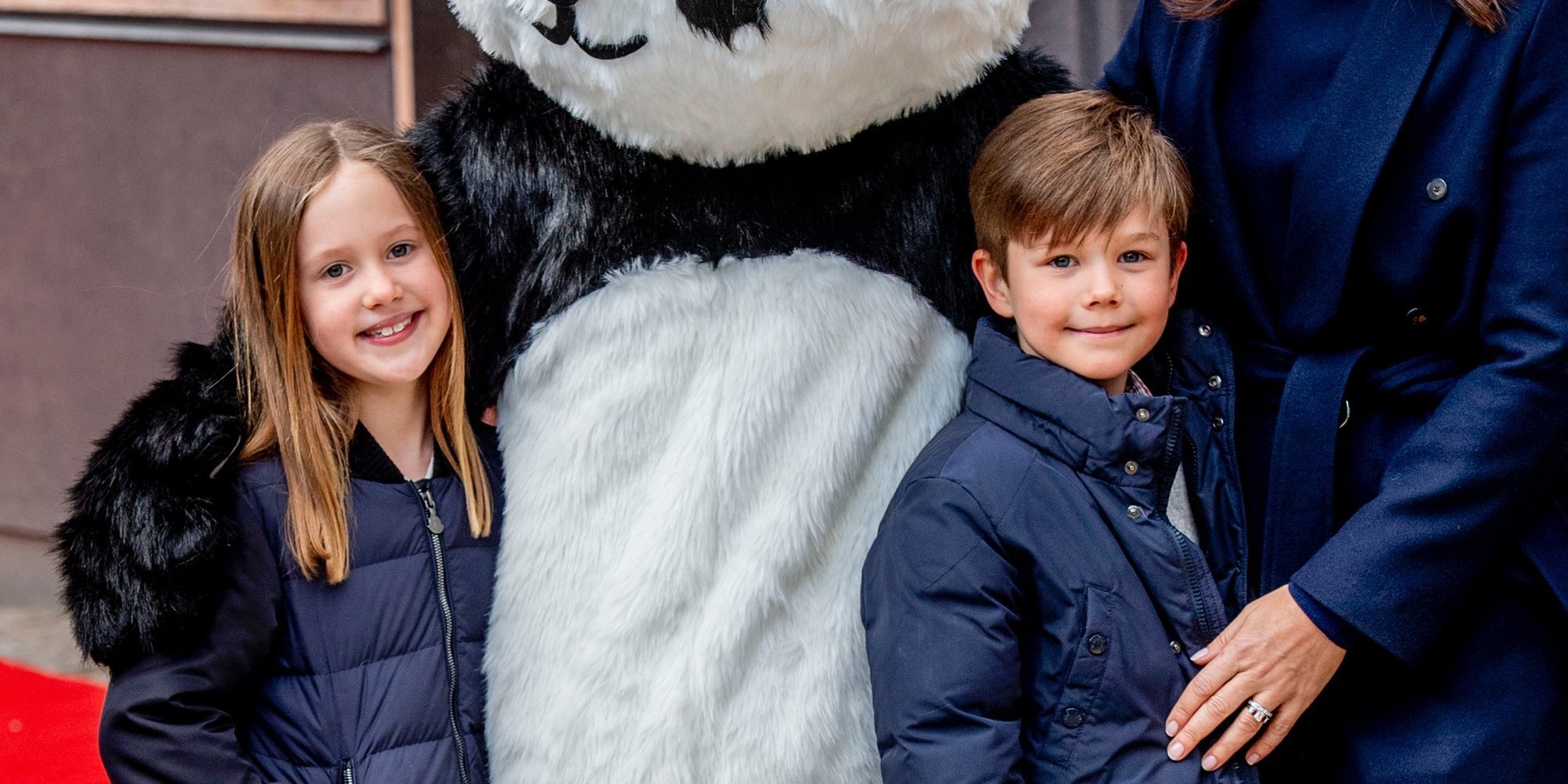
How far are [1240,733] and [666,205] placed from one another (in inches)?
36.9

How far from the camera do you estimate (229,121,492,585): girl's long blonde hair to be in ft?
5.53

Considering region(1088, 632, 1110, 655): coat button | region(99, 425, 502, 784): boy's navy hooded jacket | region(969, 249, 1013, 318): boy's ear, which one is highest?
region(969, 249, 1013, 318): boy's ear

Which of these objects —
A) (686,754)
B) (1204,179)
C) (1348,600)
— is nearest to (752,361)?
(686,754)

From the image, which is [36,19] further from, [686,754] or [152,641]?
[686,754]

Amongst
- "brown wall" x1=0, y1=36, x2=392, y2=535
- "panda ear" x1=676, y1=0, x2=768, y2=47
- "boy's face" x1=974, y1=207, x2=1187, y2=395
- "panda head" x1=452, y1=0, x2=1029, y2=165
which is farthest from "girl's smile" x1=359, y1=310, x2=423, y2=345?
"brown wall" x1=0, y1=36, x2=392, y2=535

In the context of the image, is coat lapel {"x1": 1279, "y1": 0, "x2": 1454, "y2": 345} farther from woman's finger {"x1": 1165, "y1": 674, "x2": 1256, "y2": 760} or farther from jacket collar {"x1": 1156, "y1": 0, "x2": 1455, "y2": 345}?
woman's finger {"x1": 1165, "y1": 674, "x2": 1256, "y2": 760}

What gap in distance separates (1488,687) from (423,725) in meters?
1.29

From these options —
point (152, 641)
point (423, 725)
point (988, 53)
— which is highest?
point (988, 53)

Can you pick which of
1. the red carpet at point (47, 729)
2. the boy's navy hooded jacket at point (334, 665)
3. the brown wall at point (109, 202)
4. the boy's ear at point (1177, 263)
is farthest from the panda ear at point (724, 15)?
the brown wall at point (109, 202)

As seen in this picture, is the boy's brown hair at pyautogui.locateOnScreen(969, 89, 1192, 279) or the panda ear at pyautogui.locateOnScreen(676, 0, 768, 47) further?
the boy's brown hair at pyautogui.locateOnScreen(969, 89, 1192, 279)

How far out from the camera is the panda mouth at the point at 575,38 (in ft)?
4.92

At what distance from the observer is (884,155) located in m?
1.70

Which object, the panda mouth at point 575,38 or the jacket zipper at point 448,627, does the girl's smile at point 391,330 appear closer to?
the jacket zipper at point 448,627

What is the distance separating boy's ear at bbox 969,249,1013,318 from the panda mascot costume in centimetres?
5
